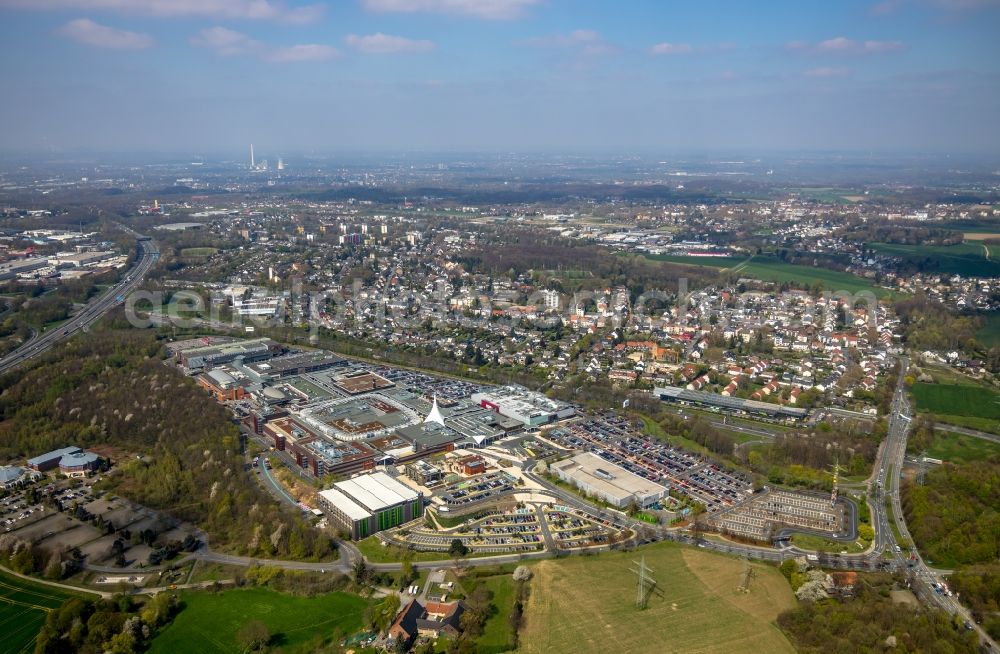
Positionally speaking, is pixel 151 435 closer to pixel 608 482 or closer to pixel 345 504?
pixel 345 504

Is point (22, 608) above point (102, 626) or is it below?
below

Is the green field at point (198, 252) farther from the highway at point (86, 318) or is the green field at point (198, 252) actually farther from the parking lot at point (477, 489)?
the parking lot at point (477, 489)

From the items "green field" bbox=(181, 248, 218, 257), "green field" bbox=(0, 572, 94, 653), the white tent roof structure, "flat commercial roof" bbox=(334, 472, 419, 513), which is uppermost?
"green field" bbox=(181, 248, 218, 257)

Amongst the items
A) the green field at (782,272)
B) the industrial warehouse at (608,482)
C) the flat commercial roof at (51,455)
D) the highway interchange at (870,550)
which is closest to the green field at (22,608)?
the highway interchange at (870,550)

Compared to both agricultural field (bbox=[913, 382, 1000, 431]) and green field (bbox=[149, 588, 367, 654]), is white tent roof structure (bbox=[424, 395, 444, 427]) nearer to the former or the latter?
green field (bbox=[149, 588, 367, 654])

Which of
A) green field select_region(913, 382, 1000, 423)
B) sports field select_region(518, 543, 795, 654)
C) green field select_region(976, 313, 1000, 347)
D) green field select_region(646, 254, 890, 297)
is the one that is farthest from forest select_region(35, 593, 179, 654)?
green field select_region(646, 254, 890, 297)

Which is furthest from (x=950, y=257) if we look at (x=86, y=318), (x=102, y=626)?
(x=86, y=318)

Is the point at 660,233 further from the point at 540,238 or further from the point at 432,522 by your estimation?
the point at 432,522
